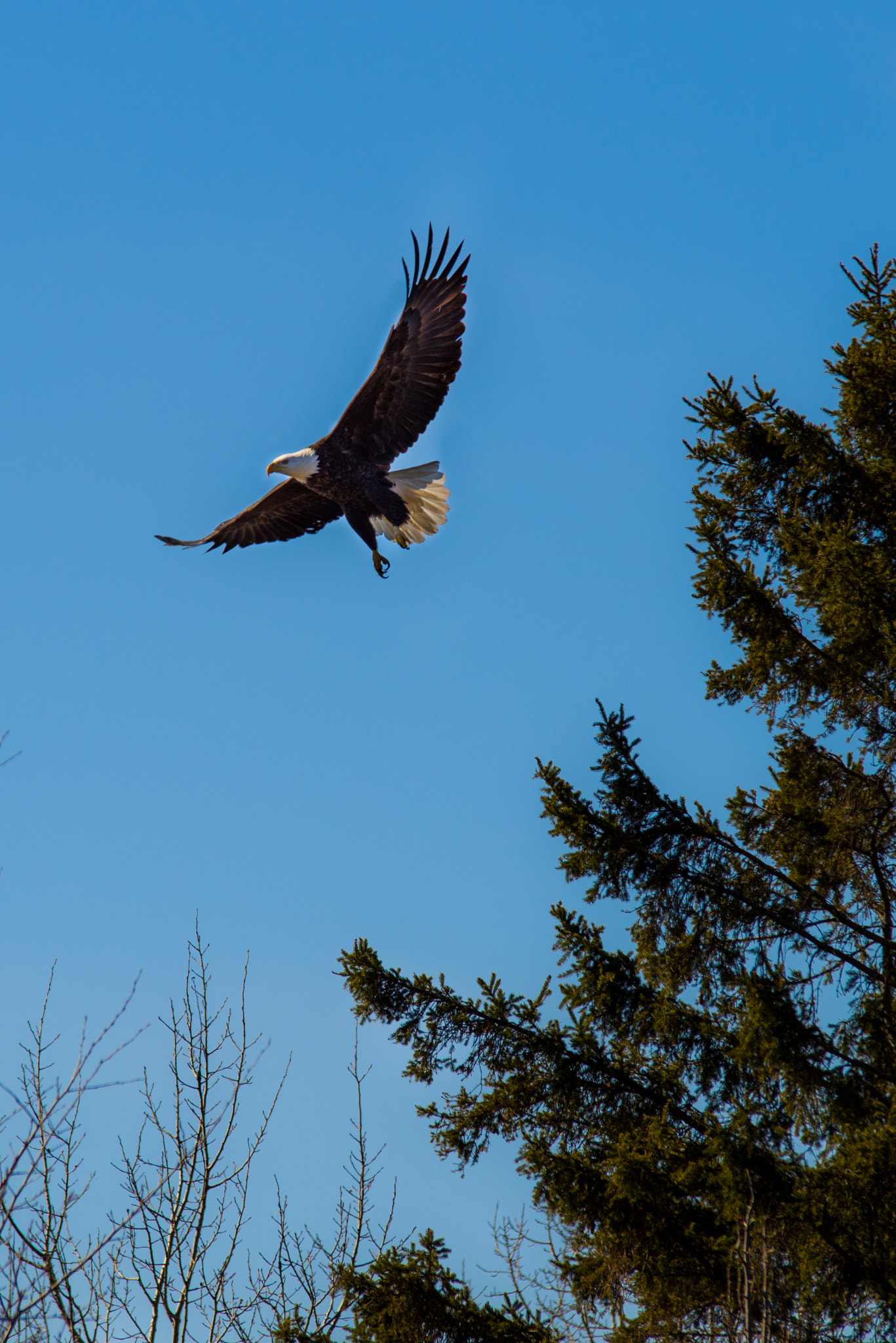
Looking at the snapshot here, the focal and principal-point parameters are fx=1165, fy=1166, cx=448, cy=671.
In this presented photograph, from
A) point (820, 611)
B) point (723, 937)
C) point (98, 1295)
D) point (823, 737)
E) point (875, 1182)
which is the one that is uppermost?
point (820, 611)

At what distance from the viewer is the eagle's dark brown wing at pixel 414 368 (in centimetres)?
834

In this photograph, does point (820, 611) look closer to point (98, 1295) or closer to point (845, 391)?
point (845, 391)

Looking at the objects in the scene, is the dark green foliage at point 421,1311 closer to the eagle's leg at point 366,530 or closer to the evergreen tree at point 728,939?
the evergreen tree at point 728,939

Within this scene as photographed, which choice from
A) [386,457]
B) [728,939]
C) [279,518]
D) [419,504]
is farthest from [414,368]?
[728,939]

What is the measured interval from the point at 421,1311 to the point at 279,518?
7045 millimetres

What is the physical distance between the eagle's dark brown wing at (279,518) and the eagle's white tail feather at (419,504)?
2.06 feet

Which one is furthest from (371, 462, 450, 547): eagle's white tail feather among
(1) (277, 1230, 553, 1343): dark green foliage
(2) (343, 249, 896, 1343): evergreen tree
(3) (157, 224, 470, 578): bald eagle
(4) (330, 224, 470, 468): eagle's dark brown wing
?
(1) (277, 1230, 553, 1343): dark green foliage

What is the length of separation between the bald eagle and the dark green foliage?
228 inches

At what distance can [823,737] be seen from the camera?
5605 millimetres

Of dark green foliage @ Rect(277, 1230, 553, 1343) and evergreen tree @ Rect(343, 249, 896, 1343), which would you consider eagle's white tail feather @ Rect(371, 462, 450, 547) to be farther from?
dark green foliage @ Rect(277, 1230, 553, 1343)

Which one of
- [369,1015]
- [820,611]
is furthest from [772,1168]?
[820,611]

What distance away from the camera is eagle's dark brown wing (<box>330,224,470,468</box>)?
8.34 m

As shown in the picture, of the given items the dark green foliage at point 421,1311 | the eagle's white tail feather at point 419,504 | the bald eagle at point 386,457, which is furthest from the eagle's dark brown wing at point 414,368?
the dark green foliage at point 421,1311

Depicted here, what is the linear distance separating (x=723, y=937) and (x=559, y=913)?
0.79 metres
